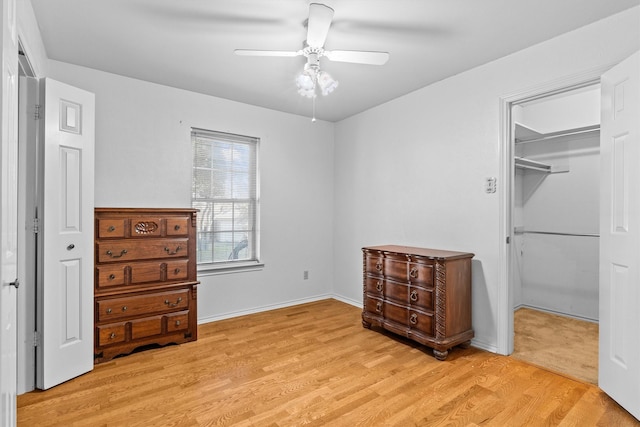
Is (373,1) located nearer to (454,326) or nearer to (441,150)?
(441,150)

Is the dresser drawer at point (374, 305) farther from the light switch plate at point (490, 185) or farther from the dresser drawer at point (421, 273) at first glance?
the light switch plate at point (490, 185)

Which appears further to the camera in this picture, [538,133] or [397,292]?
[538,133]

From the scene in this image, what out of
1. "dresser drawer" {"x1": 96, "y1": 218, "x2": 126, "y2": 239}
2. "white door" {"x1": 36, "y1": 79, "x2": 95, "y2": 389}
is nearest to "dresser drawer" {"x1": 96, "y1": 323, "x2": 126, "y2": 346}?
"white door" {"x1": 36, "y1": 79, "x2": 95, "y2": 389}

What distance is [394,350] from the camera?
306cm

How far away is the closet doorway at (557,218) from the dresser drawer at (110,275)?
3.71 m

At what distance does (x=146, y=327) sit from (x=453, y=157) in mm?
3231

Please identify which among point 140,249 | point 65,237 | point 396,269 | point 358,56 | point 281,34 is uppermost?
point 281,34

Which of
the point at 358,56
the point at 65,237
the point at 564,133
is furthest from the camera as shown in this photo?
the point at 564,133

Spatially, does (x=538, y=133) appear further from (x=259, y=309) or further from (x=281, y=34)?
(x=259, y=309)

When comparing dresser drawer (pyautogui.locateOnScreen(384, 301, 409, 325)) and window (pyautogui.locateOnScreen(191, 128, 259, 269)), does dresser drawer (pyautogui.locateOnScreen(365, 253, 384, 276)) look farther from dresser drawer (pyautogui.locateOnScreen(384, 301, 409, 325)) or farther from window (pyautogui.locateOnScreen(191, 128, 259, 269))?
window (pyautogui.locateOnScreen(191, 128, 259, 269))

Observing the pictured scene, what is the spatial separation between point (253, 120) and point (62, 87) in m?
2.04

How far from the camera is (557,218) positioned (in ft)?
13.3

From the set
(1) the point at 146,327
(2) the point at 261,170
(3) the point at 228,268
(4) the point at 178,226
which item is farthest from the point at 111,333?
(2) the point at 261,170

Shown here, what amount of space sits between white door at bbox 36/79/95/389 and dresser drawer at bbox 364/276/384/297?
97.5 inches
